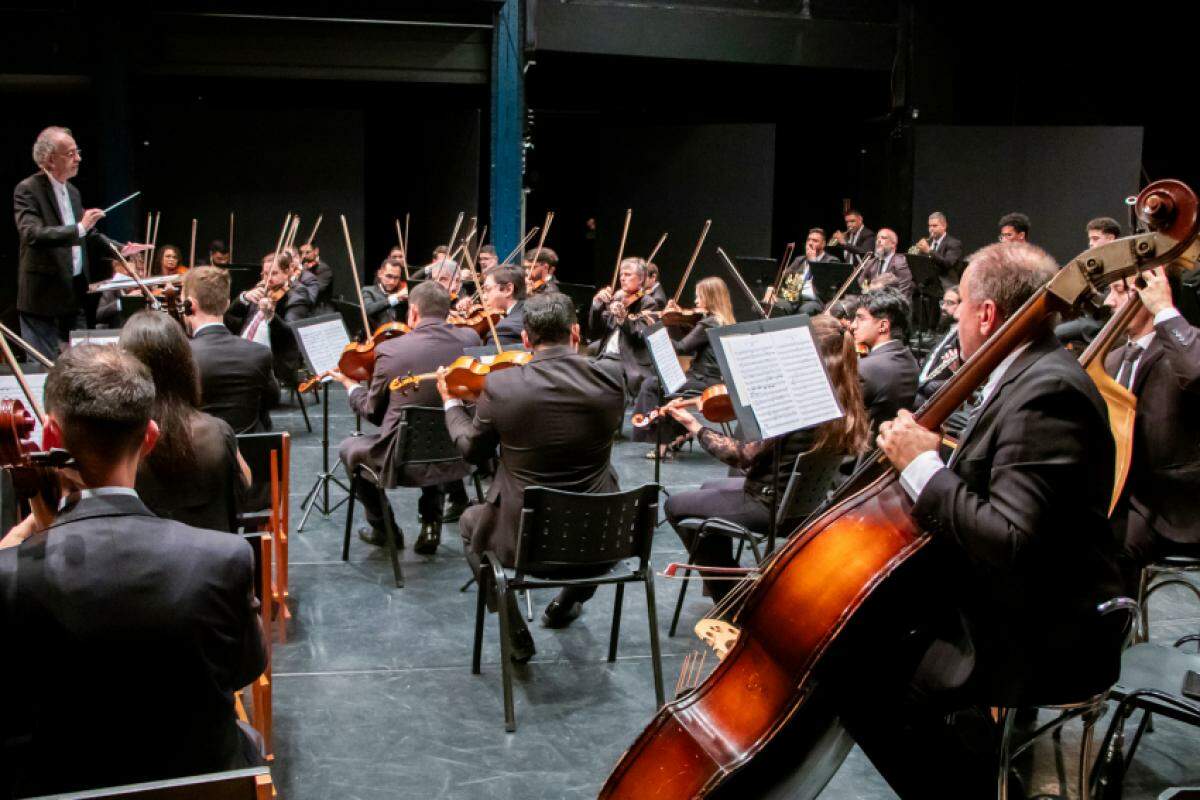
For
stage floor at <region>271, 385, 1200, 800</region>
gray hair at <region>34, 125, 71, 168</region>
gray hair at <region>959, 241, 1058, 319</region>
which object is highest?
gray hair at <region>34, 125, 71, 168</region>

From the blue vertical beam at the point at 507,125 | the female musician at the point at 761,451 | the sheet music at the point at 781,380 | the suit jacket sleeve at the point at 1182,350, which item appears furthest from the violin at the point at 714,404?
the blue vertical beam at the point at 507,125

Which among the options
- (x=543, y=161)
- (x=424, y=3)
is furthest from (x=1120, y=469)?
(x=543, y=161)

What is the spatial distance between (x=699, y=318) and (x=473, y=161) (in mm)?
5463

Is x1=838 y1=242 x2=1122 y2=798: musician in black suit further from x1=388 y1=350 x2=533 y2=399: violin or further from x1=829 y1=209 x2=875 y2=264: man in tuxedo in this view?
x1=829 y1=209 x2=875 y2=264: man in tuxedo

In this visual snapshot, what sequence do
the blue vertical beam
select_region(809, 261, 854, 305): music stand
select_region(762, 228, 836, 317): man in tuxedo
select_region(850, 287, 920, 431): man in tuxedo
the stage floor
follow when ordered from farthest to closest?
the blue vertical beam < select_region(809, 261, 854, 305): music stand < select_region(762, 228, 836, 317): man in tuxedo < select_region(850, 287, 920, 431): man in tuxedo < the stage floor

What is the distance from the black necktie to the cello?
1799mm

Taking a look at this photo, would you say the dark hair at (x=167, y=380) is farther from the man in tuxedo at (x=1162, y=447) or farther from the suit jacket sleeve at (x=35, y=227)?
the suit jacket sleeve at (x=35, y=227)

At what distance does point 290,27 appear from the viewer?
1099cm

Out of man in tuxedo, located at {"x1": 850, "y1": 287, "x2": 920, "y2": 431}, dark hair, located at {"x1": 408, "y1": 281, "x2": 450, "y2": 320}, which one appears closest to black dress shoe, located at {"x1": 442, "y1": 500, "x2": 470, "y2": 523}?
dark hair, located at {"x1": 408, "y1": 281, "x2": 450, "y2": 320}

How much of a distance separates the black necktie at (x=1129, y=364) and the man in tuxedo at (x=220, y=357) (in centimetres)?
341

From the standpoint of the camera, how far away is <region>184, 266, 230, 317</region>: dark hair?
4742 millimetres

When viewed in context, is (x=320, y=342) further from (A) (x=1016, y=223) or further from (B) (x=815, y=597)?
(A) (x=1016, y=223)

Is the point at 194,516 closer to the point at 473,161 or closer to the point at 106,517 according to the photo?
the point at 106,517

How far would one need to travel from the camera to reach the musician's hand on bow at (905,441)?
8.00 ft
